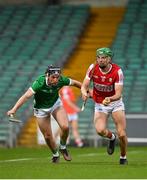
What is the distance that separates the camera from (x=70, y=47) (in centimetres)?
3112

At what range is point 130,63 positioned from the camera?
2889cm

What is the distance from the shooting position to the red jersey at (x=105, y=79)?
51.0 feet

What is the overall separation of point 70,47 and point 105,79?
15.6 meters

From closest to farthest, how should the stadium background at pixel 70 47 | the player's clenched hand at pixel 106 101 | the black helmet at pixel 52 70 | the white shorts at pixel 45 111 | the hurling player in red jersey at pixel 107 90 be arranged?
the player's clenched hand at pixel 106 101
the hurling player in red jersey at pixel 107 90
the black helmet at pixel 52 70
the white shorts at pixel 45 111
the stadium background at pixel 70 47

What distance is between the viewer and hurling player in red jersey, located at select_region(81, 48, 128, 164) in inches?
609

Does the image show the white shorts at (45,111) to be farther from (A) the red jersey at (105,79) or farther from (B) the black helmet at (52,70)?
(A) the red jersey at (105,79)

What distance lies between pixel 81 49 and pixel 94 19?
259 centimetres

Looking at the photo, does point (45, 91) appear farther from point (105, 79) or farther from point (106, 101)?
point (106, 101)

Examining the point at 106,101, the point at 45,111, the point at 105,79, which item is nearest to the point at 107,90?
the point at 105,79

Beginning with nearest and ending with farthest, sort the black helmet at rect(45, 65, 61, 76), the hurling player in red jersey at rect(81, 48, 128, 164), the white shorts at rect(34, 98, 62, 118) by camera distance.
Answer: the hurling player in red jersey at rect(81, 48, 128, 164) < the black helmet at rect(45, 65, 61, 76) < the white shorts at rect(34, 98, 62, 118)

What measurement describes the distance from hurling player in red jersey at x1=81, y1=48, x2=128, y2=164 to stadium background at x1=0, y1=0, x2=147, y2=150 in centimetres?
839

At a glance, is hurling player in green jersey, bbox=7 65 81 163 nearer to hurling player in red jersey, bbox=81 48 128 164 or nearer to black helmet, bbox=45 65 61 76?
black helmet, bbox=45 65 61 76

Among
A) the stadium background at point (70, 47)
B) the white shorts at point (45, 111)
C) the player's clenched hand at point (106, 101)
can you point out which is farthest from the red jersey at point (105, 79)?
the stadium background at point (70, 47)

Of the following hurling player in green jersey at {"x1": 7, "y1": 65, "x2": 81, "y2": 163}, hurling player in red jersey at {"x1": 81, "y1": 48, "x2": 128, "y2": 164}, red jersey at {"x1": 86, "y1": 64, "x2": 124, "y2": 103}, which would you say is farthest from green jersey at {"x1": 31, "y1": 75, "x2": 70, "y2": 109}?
red jersey at {"x1": 86, "y1": 64, "x2": 124, "y2": 103}
